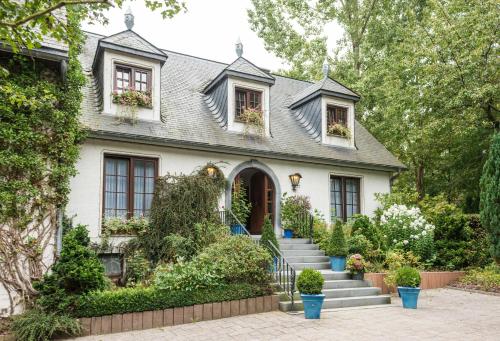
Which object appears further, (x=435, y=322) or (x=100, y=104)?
(x=100, y=104)

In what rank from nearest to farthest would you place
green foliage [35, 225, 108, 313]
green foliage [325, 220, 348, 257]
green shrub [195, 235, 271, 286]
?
green foliage [35, 225, 108, 313]
green shrub [195, 235, 271, 286]
green foliage [325, 220, 348, 257]

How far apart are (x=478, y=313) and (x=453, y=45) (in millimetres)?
9796

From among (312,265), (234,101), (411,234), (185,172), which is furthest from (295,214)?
(234,101)

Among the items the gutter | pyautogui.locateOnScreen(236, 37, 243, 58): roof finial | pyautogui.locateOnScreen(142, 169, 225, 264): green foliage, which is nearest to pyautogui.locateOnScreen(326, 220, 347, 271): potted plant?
pyautogui.locateOnScreen(142, 169, 225, 264): green foliage

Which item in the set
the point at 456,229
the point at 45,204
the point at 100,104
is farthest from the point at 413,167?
the point at 45,204

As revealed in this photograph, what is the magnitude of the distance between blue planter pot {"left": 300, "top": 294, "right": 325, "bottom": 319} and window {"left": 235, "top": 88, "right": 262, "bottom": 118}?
6.63 metres

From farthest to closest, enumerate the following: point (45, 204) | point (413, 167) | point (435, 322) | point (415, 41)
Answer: point (413, 167), point (415, 41), point (45, 204), point (435, 322)

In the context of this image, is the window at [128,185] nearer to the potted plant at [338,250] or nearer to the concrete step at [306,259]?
the concrete step at [306,259]

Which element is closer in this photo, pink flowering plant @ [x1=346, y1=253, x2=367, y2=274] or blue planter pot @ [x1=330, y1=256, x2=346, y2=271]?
pink flowering plant @ [x1=346, y1=253, x2=367, y2=274]

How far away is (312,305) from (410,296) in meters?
2.46

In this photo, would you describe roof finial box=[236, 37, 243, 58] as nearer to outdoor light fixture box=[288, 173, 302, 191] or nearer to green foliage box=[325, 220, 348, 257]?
outdoor light fixture box=[288, 173, 302, 191]

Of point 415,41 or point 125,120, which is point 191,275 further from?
point 415,41

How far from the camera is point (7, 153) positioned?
7207mm

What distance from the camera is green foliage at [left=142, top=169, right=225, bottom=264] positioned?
8945mm
